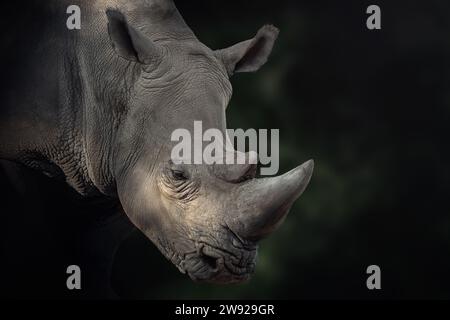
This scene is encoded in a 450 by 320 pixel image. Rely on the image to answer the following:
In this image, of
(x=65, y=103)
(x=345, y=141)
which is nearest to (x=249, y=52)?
(x=65, y=103)

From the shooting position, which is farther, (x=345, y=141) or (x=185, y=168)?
(x=345, y=141)

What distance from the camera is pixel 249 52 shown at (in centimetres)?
525

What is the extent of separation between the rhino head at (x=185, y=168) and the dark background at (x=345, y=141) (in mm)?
2042

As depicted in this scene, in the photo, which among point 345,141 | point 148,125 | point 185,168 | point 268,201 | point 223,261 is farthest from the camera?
point 345,141

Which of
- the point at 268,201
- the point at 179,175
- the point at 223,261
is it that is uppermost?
the point at 179,175

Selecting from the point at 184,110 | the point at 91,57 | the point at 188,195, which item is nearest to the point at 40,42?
the point at 91,57

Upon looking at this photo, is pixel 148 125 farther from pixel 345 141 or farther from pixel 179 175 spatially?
pixel 345 141

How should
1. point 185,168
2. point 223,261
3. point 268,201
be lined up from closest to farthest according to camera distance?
point 268,201, point 223,261, point 185,168

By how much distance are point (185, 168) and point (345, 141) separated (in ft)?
10.00

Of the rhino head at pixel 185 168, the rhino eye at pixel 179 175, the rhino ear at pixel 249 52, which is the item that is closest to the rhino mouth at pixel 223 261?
the rhino head at pixel 185 168

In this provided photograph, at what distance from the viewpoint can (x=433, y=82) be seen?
7293mm

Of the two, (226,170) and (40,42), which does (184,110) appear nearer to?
(226,170)

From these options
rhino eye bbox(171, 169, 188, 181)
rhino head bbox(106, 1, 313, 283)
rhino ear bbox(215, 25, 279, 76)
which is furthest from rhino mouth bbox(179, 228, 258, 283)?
rhino ear bbox(215, 25, 279, 76)

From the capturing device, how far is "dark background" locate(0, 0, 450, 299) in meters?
7.25
